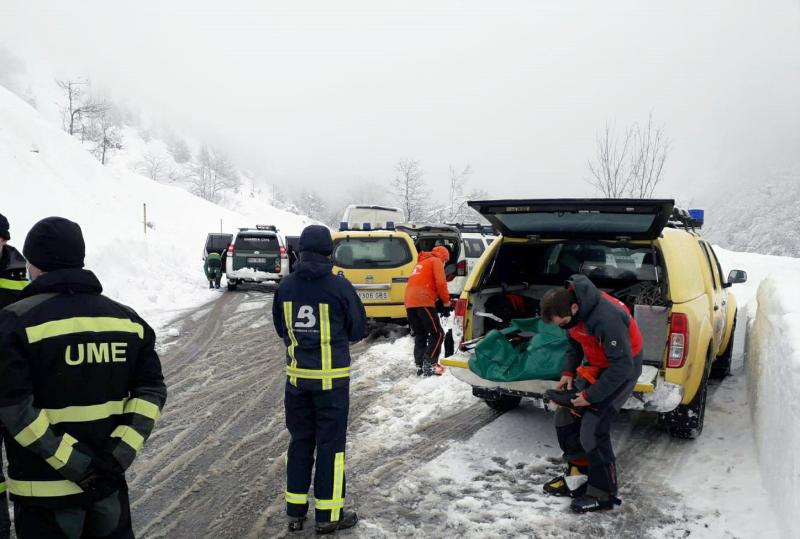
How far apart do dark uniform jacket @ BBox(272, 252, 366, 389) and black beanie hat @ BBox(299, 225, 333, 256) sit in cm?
4

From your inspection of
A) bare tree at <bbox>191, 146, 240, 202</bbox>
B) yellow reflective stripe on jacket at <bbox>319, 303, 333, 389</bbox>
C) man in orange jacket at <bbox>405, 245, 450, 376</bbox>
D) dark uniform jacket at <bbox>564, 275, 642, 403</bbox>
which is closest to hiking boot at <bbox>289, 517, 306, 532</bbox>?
yellow reflective stripe on jacket at <bbox>319, 303, 333, 389</bbox>

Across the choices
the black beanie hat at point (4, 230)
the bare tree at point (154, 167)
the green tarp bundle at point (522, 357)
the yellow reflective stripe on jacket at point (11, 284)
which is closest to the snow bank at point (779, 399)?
the green tarp bundle at point (522, 357)

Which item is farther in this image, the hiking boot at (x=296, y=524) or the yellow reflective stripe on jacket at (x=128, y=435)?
the hiking boot at (x=296, y=524)

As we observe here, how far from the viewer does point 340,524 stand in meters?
3.73

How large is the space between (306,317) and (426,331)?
13.0ft

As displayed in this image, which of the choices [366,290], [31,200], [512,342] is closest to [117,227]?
[31,200]

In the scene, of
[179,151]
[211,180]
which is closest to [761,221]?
[211,180]

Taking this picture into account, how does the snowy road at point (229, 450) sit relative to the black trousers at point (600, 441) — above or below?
below

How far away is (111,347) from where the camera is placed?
238 cm

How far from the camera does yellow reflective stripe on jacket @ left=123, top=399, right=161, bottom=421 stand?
97.6 inches

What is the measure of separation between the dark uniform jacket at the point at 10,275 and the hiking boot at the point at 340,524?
7.50 ft

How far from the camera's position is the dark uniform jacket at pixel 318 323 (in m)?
3.75

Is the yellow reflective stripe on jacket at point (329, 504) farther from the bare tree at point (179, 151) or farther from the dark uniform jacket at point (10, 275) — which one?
the bare tree at point (179, 151)

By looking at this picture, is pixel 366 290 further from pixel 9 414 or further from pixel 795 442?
pixel 9 414
